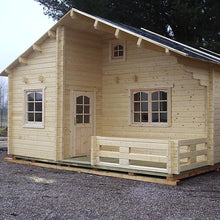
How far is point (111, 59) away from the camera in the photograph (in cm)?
1124

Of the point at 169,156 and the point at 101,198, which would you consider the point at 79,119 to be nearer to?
the point at 169,156

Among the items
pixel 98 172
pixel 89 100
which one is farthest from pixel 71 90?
pixel 98 172

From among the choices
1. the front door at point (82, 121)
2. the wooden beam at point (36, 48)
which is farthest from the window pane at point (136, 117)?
the wooden beam at point (36, 48)

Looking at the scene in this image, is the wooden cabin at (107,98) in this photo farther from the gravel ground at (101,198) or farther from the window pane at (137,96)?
the gravel ground at (101,198)

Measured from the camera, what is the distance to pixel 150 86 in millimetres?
10281

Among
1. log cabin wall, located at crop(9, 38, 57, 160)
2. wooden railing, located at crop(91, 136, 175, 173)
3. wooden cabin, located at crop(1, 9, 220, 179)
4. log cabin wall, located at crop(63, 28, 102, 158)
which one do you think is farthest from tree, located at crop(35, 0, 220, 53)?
wooden railing, located at crop(91, 136, 175, 173)

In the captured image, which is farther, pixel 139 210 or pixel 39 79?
pixel 39 79

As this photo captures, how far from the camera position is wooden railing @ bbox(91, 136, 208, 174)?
8.02 m

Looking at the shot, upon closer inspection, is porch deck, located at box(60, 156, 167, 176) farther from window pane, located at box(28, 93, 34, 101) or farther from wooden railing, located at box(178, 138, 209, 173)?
window pane, located at box(28, 93, 34, 101)

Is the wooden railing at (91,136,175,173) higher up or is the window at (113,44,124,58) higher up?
the window at (113,44,124,58)

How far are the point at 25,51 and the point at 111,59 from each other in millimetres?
2539

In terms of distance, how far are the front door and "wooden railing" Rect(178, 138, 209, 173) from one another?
111 inches

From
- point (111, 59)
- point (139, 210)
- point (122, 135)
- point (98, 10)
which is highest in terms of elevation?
point (98, 10)

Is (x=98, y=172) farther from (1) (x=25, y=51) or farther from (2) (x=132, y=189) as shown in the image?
(1) (x=25, y=51)
